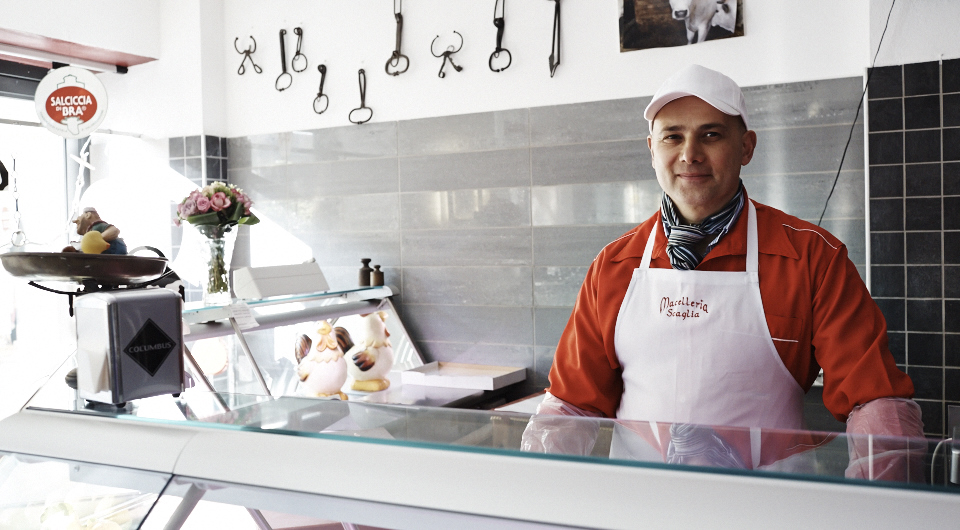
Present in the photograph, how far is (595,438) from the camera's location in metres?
0.96

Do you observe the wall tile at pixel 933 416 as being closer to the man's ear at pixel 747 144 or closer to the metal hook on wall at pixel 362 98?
the man's ear at pixel 747 144

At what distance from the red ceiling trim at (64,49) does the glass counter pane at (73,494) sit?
3.44 m

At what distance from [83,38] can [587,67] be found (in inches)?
103

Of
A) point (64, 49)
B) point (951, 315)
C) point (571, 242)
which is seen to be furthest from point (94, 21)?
point (951, 315)

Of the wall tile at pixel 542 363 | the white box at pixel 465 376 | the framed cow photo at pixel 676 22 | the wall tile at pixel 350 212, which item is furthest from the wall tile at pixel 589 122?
the white box at pixel 465 376

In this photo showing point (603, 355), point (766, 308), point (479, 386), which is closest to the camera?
point (766, 308)

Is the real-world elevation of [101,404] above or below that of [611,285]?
below

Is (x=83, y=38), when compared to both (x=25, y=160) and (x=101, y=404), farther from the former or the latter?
(x=101, y=404)

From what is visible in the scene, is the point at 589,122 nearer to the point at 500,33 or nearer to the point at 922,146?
the point at 500,33

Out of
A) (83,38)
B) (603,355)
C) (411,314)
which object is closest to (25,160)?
(83,38)

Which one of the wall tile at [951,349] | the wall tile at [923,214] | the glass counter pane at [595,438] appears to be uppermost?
the wall tile at [923,214]

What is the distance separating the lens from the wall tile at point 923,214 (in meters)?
2.86

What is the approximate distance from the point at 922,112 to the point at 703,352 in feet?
6.01

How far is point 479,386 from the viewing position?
3650mm
